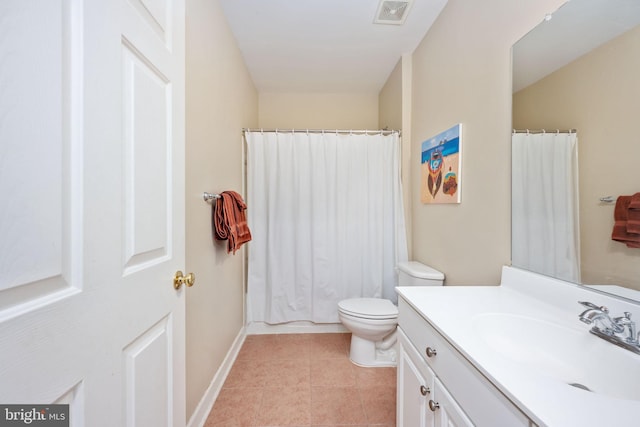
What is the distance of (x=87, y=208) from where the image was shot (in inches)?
18.8

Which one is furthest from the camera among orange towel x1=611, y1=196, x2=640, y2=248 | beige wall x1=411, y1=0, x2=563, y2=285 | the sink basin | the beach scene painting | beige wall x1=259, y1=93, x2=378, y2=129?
beige wall x1=259, y1=93, x2=378, y2=129

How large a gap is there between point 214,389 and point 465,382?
145 cm

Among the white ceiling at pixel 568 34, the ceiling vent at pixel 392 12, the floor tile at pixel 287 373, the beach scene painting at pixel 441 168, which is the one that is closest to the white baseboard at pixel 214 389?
the floor tile at pixel 287 373

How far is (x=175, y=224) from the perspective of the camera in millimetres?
818

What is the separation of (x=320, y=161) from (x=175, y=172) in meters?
1.54

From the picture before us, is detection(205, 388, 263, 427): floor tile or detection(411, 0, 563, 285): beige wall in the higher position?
detection(411, 0, 563, 285): beige wall

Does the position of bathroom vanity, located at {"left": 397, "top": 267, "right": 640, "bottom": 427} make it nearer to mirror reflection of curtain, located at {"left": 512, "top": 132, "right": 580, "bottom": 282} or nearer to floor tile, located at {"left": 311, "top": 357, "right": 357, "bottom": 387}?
mirror reflection of curtain, located at {"left": 512, "top": 132, "right": 580, "bottom": 282}

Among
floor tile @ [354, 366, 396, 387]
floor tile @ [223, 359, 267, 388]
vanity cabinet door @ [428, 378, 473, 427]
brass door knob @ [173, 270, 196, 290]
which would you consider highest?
brass door knob @ [173, 270, 196, 290]

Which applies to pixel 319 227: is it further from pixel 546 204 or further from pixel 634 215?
pixel 634 215

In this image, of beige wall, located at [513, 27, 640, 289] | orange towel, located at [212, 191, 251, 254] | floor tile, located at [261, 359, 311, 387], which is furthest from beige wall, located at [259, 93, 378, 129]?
floor tile, located at [261, 359, 311, 387]

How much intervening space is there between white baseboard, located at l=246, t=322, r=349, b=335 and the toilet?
0.42 meters

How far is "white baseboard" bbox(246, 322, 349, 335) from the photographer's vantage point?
2.27 metres

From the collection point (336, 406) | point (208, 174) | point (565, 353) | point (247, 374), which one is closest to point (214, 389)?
point (247, 374)

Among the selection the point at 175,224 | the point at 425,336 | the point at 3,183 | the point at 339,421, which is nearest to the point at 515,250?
the point at 425,336
